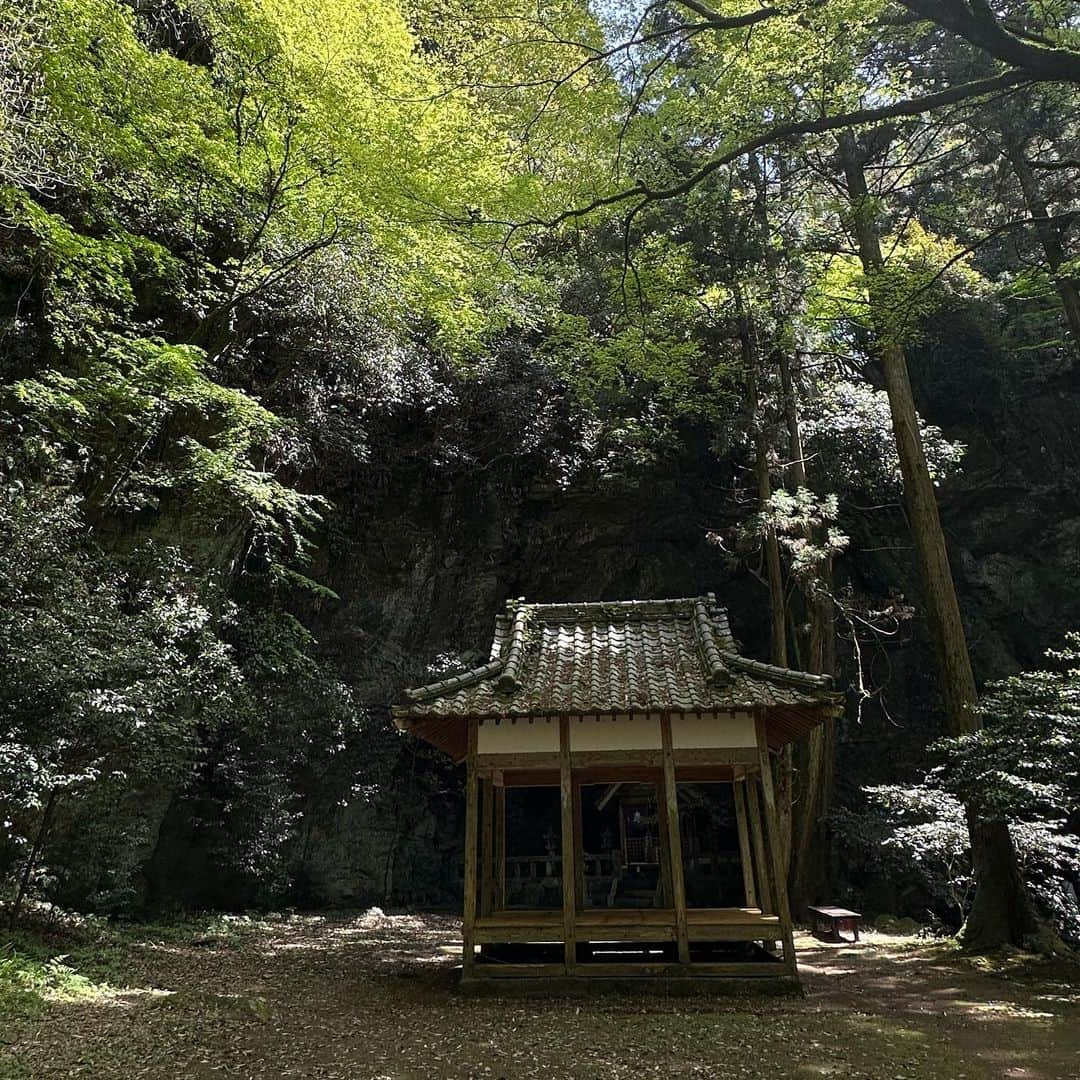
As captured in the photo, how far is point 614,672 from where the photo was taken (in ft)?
25.2

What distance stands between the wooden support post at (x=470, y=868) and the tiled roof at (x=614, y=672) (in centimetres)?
52

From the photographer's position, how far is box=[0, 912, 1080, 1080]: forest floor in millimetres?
4453

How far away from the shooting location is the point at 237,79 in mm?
9609

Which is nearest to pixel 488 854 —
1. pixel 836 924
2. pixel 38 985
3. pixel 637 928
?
pixel 637 928

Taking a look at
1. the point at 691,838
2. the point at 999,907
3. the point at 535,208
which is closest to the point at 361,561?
the point at 535,208

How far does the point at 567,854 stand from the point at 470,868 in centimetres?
100

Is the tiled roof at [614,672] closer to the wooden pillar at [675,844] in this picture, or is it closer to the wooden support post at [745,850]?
the wooden pillar at [675,844]

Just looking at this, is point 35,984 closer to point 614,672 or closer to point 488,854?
point 488,854

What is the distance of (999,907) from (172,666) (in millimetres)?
10321

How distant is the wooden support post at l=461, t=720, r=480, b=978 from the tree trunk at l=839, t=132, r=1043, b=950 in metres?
5.33

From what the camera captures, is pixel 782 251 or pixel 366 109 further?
pixel 782 251

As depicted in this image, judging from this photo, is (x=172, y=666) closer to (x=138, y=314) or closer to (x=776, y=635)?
(x=138, y=314)

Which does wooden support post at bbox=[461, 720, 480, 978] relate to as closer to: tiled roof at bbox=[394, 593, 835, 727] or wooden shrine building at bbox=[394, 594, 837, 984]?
wooden shrine building at bbox=[394, 594, 837, 984]

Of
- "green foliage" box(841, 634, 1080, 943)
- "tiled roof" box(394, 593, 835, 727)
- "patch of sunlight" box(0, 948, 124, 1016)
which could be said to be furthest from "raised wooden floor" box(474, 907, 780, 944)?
"patch of sunlight" box(0, 948, 124, 1016)
